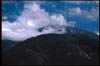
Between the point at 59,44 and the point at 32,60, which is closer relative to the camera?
the point at 32,60

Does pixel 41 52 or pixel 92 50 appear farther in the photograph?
pixel 41 52

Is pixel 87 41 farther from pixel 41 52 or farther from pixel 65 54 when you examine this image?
pixel 41 52

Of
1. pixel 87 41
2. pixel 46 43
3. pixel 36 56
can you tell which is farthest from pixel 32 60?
pixel 87 41

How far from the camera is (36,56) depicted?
155250 mm

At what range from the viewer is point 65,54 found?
513 ft

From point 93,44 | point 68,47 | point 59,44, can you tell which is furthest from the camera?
point 68,47

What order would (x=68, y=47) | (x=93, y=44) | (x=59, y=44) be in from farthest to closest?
(x=68, y=47) < (x=59, y=44) < (x=93, y=44)

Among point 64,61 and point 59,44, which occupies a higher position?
point 59,44

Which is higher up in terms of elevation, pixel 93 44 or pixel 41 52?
pixel 93 44

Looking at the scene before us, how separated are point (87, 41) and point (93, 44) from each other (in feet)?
20.4

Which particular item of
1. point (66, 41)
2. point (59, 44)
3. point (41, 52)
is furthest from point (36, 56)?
point (66, 41)

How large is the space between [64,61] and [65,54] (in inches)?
386

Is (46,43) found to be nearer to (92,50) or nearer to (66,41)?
(66,41)

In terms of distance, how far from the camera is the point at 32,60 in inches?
5709
